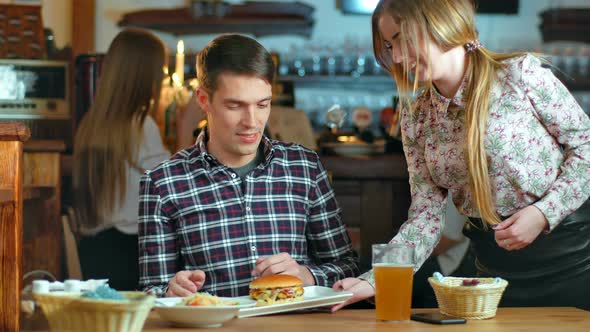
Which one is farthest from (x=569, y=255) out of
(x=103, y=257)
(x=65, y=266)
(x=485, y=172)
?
(x=65, y=266)

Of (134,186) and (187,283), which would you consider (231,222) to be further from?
(134,186)

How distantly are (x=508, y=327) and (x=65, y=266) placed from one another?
9.50 feet

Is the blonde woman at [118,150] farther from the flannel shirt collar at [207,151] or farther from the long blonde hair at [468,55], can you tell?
the long blonde hair at [468,55]

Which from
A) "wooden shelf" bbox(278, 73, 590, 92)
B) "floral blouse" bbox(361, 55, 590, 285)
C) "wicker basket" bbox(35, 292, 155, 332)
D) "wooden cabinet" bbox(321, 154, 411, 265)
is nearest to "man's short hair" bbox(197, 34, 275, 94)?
"floral blouse" bbox(361, 55, 590, 285)

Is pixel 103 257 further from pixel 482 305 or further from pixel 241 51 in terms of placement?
pixel 482 305

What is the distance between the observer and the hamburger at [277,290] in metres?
1.67

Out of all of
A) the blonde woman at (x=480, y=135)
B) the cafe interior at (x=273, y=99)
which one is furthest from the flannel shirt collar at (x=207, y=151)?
the cafe interior at (x=273, y=99)

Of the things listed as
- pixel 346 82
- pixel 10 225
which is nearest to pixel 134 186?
pixel 10 225

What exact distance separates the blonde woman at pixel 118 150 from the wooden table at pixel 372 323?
1.89 m

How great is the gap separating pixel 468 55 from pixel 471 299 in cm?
56

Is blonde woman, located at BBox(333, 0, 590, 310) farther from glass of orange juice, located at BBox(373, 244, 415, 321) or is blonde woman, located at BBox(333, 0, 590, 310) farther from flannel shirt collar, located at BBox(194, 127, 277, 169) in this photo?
flannel shirt collar, located at BBox(194, 127, 277, 169)

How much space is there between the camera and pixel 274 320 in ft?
5.28

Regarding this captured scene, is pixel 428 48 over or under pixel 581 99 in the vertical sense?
over

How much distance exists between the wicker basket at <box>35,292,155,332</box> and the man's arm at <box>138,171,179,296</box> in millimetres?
739
